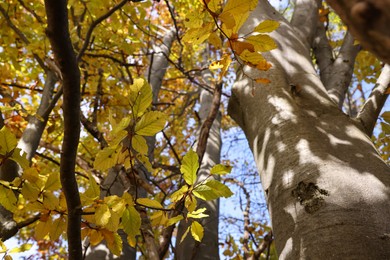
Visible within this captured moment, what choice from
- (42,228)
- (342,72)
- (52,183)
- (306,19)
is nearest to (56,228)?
(42,228)

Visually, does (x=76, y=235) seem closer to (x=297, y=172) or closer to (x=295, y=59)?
(x=297, y=172)

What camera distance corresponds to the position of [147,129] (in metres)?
0.89

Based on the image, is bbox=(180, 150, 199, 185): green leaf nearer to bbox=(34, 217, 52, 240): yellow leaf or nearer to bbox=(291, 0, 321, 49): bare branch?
bbox=(34, 217, 52, 240): yellow leaf

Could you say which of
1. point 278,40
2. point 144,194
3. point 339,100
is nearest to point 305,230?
point 278,40

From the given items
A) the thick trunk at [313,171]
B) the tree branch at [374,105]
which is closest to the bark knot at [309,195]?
the thick trunk at [313,171]

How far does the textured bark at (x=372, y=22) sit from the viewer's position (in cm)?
32

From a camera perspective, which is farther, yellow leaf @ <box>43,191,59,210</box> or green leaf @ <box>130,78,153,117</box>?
yellow leaf @ <box>43,191,59,210</box>

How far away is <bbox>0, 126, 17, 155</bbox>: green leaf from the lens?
2.93ft

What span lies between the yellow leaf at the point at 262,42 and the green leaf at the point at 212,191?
424 mm

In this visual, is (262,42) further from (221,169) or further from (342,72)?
(342,72)

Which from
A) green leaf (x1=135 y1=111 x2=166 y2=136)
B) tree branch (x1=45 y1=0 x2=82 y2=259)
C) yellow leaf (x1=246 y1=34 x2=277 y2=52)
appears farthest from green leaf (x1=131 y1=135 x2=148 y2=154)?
yellow leaf (x1=246 y1=34 x2=277 y2=52)

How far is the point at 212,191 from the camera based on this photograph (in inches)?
38.8

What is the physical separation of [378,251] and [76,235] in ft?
2.60

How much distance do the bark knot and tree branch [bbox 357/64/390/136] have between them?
539mm
